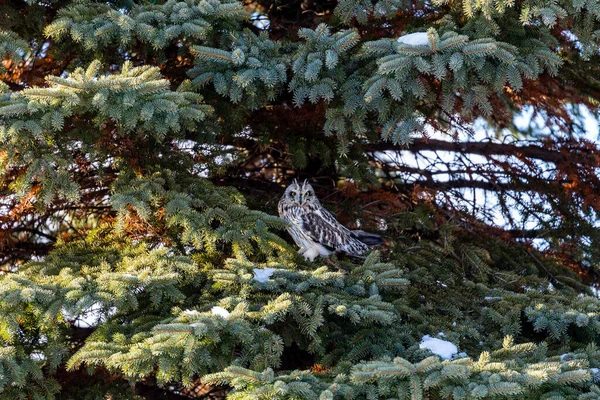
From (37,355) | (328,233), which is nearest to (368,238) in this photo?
(328,233)

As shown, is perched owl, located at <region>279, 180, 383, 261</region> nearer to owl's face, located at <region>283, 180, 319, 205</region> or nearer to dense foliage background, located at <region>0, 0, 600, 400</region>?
owl's face, located at <region>283, 180, 319, 205</region>

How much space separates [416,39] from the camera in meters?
4.49

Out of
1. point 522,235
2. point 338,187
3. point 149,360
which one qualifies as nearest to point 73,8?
point 149,360

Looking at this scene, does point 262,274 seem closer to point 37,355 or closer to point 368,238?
point 37,355

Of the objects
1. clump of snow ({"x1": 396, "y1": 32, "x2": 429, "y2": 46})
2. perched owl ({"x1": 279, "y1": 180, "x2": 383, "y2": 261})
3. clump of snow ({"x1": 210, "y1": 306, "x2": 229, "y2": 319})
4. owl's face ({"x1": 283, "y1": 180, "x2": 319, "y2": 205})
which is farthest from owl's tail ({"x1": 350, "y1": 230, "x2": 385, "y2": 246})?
clump of snow ({"x1": 210, "y1": 306, "x2": 229, "y2": 319})

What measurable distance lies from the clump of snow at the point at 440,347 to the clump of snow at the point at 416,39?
1686 mm

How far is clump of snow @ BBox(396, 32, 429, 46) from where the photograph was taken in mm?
4430

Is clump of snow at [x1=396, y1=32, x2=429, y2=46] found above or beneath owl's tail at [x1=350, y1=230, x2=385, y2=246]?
above

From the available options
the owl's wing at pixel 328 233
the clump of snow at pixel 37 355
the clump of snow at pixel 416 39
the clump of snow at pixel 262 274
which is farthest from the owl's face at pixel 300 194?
the clump of snow at pixel 37 355

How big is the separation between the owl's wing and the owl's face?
10cm

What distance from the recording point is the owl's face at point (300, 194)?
18.6 ft

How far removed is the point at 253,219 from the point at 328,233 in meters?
1.02

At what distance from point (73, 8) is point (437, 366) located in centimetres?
303

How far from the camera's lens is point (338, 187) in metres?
6.79
